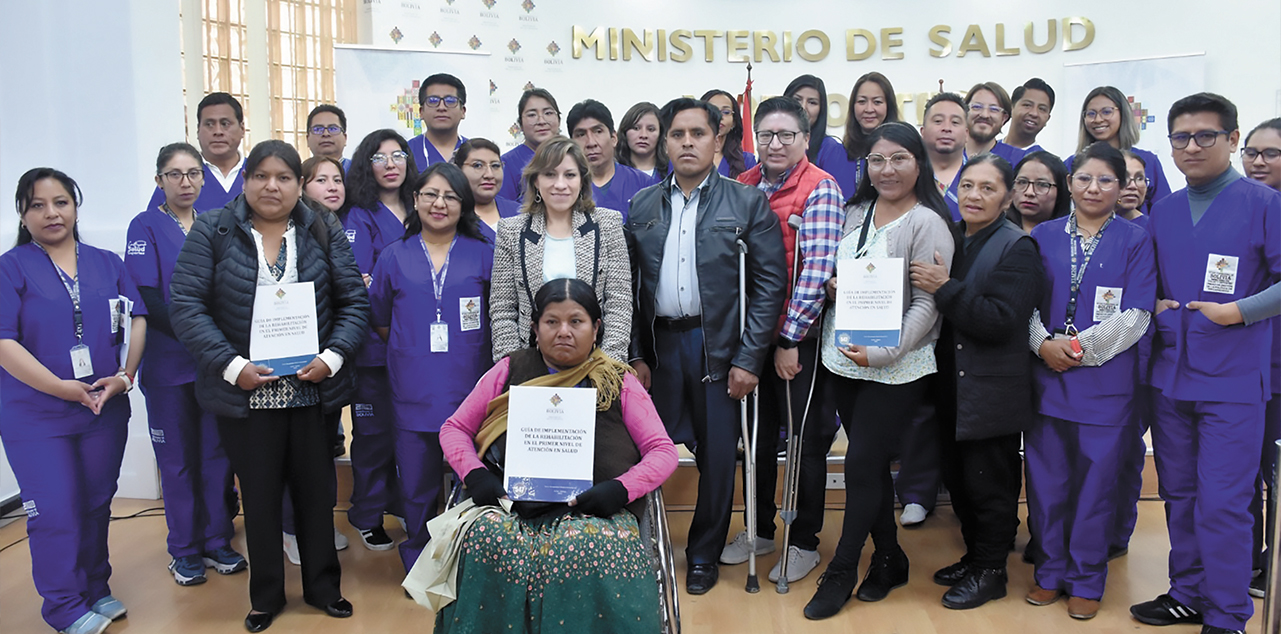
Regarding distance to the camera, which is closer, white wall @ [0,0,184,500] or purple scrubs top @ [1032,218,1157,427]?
purple scrubs top @ [1032,218,1157,427]

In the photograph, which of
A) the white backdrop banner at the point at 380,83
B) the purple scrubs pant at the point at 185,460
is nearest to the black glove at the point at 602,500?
the purple scrubs pant at the point at 185,460

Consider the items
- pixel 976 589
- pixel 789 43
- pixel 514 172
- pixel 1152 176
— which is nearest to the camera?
pixel 976 589

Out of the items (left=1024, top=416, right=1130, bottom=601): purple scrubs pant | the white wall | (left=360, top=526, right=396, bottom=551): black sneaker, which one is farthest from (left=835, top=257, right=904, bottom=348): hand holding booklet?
the white wall

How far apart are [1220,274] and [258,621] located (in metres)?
3.29

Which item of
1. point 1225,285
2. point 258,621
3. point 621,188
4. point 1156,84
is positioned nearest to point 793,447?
point 1225,285

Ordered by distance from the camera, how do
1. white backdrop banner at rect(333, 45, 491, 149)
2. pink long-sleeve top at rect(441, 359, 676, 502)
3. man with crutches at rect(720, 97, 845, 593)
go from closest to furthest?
pink long-sleeve top at rect(441, 359, 676, 502)
man with crutches at rect(720, 97, 845, 593)
white backdrop banner at rect(333, 45, 491, 149)

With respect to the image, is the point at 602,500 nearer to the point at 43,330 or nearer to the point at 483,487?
the point at 483,487

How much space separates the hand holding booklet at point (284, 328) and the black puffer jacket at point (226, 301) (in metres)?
0.04

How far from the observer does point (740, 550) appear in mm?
3498

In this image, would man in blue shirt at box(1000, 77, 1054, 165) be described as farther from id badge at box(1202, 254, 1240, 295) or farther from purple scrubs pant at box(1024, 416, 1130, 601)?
purple scrubs pant at box(1024, 416, 1130, 601)

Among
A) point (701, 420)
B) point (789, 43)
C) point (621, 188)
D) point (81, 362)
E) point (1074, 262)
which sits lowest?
point (701, 420)

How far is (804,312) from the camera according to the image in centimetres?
304

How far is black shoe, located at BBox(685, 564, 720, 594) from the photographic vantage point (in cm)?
320

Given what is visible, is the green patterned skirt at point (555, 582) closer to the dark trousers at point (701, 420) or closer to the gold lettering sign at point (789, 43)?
the dark trousers at point (701, 420)
